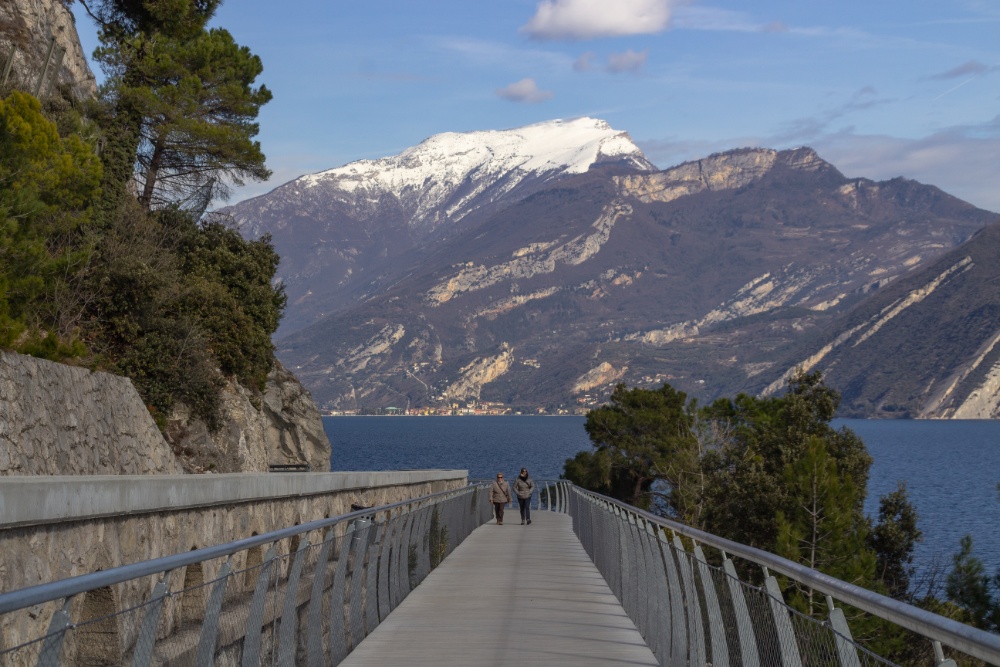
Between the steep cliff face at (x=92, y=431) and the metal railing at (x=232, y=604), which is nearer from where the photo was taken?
the metal railing at (x=232, y=604)

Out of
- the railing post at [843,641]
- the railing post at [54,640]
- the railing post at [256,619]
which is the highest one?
the railing post at [54,640]

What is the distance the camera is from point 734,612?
7.52 m

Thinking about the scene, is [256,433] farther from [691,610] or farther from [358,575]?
[691,610]

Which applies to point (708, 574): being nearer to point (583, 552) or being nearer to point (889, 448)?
point (583, 552)

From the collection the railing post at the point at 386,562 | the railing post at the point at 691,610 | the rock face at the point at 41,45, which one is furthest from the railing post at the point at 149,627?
the rock face at the point at 41,45

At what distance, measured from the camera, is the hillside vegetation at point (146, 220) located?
2119cm

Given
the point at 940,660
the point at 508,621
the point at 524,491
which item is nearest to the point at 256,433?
the point at 524,491

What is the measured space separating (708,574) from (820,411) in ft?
185

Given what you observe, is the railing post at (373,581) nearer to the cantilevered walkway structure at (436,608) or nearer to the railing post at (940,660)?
the cantilevered walkway structure at (436,608)

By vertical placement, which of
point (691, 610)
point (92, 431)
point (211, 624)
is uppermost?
point (92, 431)

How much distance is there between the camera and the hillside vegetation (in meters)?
21.2

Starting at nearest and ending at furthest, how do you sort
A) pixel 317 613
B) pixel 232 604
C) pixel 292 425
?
1. pixel 232 604
2. pixel 317 613
3. pixel 292 425

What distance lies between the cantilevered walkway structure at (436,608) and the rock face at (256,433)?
9462mm

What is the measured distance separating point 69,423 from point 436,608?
20.2 ft
